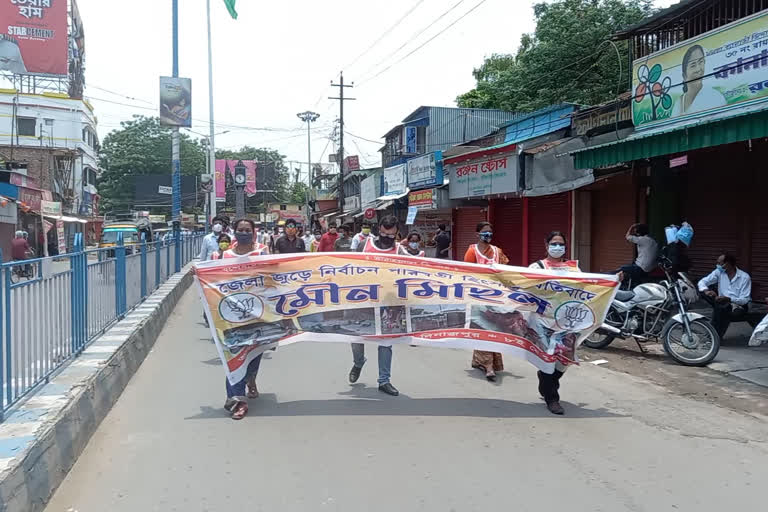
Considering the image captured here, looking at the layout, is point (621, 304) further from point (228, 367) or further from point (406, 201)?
point (406, 201)

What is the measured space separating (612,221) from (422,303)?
988cm

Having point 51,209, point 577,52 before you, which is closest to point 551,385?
point 577,52

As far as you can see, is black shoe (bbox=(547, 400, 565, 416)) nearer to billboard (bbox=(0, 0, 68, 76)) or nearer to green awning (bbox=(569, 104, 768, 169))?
green awning (bbox=(569, 104, 768, 169))

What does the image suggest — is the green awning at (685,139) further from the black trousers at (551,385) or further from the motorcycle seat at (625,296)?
the black trousers at (551,385)

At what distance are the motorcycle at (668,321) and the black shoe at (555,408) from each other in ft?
7.35

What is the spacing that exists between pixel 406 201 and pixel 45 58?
2354 cm

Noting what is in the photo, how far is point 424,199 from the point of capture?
22391 millimetres

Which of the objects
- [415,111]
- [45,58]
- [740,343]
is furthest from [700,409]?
[45,58]

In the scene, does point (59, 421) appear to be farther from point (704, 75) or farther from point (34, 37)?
point (34, 37)

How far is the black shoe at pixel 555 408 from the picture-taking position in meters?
5.74

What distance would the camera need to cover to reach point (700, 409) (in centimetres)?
611

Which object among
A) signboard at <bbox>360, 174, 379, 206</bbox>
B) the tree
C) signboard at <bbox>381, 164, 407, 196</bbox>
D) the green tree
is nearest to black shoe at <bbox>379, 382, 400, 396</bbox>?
signboard at <bbox>381, 164, 407, 196</bbox>

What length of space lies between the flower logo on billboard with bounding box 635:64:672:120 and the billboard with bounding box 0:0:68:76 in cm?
3391

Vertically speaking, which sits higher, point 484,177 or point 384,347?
point 484,177
